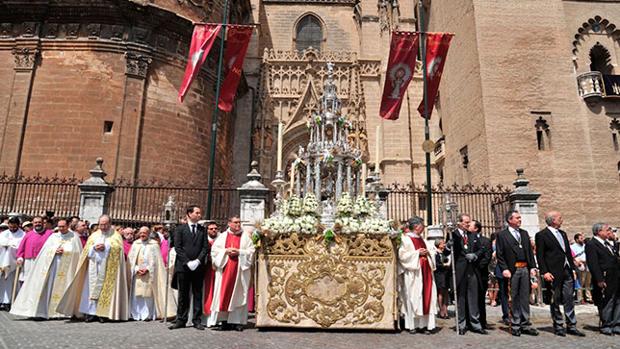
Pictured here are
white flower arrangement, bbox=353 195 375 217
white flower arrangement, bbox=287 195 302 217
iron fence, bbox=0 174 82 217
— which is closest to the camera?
white flower arrangement, bbox=287 195 302 217

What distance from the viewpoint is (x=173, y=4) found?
16344 mm

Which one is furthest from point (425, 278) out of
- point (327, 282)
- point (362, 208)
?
point (327, 282)

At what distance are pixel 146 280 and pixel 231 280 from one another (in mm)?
1888

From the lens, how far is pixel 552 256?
19.1 ft

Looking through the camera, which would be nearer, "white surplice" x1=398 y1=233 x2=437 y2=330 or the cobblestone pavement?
the cobblestone pavement

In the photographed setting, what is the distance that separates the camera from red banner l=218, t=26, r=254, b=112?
11.1 metres

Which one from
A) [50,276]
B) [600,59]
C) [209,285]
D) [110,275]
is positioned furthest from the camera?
[600,59]

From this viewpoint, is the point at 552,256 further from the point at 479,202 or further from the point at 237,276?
the point at 479,202

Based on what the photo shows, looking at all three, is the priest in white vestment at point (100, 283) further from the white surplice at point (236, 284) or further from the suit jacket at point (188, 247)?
the white surplice at point (236, 284)

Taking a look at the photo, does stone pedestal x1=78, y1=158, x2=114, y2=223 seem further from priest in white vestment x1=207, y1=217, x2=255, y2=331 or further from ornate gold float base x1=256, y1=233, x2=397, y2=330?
ornate gold float base x1=256, y1=233, x2=397, y2=330

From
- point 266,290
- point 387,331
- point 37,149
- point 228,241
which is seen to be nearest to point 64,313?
point 228,241

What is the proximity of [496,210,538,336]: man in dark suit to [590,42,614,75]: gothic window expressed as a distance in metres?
15.4

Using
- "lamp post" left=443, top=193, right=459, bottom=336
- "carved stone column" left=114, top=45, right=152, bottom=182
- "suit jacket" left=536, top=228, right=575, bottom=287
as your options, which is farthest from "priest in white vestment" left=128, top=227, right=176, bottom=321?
"carved stone column" left=114, top=45, right=152, bottom=182

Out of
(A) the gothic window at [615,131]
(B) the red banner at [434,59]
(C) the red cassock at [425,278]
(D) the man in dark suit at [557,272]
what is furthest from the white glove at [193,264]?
(A) the gothic window at [615,131]
